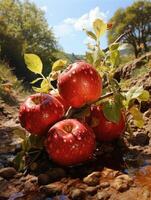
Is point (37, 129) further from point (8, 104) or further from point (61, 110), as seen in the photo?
point (8, 104)

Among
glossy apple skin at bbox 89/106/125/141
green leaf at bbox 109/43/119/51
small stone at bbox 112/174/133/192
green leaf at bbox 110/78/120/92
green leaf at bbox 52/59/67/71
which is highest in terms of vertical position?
green leaf at bbox 109/43/119/51

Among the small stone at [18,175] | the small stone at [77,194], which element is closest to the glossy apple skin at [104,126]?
the small stone at [18,175]

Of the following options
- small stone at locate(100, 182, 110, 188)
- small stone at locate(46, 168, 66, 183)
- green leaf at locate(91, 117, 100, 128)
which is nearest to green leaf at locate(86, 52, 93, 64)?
green leaf at locate(91, 117, 100, 128)

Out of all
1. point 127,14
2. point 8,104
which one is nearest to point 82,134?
point 8,104

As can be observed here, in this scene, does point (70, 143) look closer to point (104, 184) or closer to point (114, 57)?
point (104, 184)

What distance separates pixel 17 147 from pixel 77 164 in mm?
988

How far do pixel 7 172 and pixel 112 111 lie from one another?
0.95 meters

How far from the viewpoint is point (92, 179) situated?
8.19 feet

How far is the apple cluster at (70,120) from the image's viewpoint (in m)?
2.85

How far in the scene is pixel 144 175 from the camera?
8.43 ft

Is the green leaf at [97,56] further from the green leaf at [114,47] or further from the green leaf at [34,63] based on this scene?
the green leaf at [34,63]

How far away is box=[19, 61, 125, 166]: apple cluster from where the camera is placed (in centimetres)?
285

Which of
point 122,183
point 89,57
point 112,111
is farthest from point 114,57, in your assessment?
point 122,183

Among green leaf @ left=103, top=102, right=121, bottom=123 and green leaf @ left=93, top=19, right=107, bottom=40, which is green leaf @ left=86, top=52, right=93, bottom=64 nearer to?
green leaf @ left=93, top=19, right=107, bottom=40
